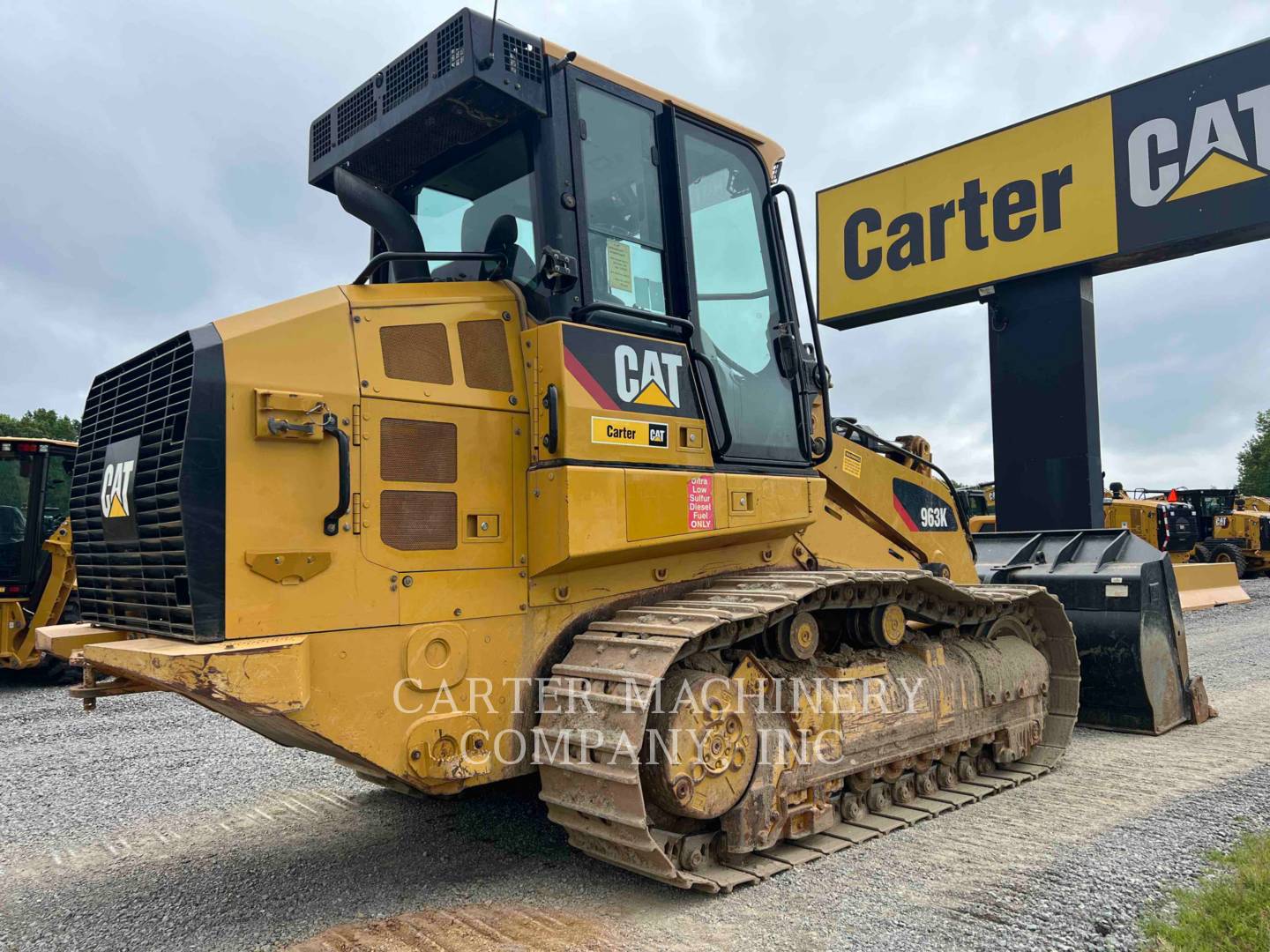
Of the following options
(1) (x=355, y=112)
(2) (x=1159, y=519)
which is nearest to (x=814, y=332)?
(1) (x=355, y=112)

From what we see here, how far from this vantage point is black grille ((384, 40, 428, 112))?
412 centimetres

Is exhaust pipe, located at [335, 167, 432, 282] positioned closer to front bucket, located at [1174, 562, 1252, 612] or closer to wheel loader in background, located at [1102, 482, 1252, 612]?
front bucket, located at [1174, 562, 1252, 612]

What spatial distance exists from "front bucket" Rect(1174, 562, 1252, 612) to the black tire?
12.7 metres

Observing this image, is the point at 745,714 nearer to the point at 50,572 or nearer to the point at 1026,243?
the point at 1026,243

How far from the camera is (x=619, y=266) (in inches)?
169

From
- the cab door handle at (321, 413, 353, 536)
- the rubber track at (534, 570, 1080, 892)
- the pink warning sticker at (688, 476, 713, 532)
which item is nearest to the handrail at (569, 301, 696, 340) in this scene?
the pink warning sticker at (688, 476, 713, 532)

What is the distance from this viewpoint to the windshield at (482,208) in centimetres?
429

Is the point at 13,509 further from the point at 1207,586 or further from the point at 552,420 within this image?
the point at 1207,586

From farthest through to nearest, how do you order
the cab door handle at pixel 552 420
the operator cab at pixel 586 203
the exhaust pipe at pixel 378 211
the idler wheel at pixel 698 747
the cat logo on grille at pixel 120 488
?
the exhaust pipe at pixel 378 211 → the operator cab at pixel 586 203 → the cab door handle at pixel 552 420 → the idler wheel at pixel 698 747 → the cat logo on grille at pixel 120 488

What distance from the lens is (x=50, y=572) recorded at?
1025cm

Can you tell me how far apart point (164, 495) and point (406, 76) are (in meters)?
2.10

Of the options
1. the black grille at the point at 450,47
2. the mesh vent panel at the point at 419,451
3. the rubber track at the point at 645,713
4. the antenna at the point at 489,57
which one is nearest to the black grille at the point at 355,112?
the black grille at the point at 450,47

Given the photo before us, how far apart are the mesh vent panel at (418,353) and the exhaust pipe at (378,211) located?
776 mm

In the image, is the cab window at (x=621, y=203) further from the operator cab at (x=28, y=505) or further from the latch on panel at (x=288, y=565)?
the operator cab at (x=28, y=505)
